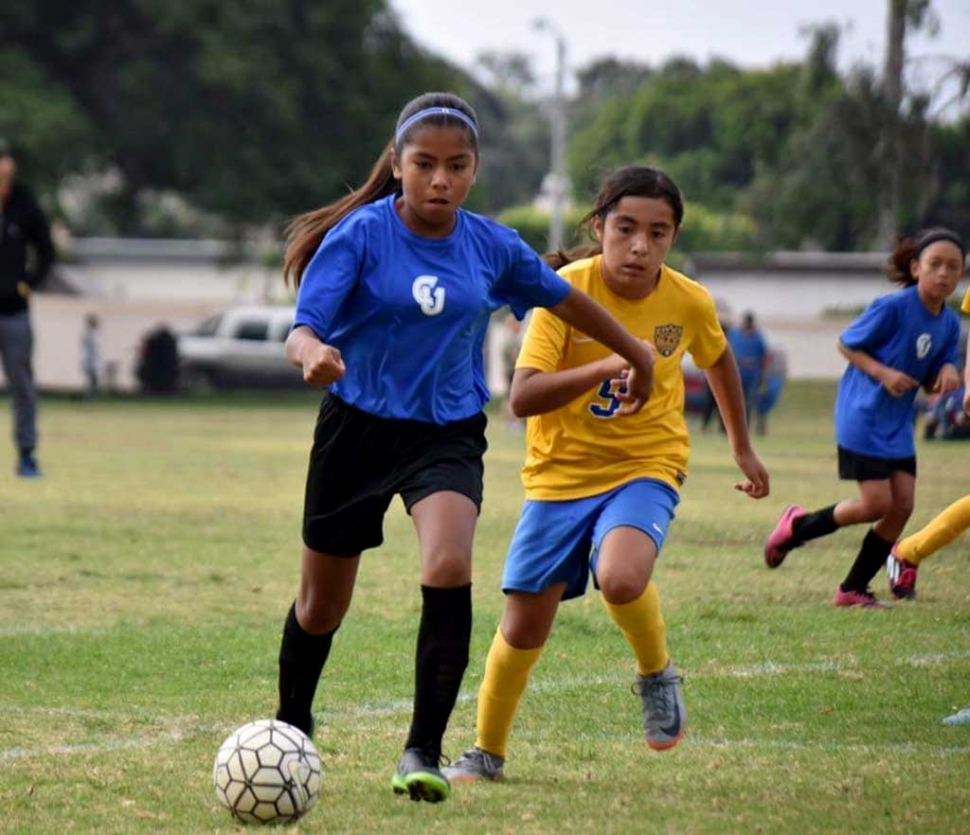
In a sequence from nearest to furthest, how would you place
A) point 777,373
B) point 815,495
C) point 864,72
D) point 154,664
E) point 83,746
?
point 83,746, point 154,664, point 815,495, point 777,373, point 864,72

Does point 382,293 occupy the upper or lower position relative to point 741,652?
upper

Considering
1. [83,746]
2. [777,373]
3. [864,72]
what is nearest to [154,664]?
[83,746]

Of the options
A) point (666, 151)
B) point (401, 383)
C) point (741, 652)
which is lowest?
point (666, 151)

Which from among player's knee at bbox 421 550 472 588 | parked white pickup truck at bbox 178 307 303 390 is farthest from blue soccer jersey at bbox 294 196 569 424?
parked white pickup truck at bbox 178 307 303 390

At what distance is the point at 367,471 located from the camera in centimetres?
518

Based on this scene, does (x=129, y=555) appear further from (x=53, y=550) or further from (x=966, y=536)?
(x=966, y=536)

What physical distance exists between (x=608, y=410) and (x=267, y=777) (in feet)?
5.19

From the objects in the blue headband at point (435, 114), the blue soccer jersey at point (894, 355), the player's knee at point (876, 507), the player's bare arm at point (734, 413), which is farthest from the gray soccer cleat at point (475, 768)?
the blue soccer jersey at point (894, 355)

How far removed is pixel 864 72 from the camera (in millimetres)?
38938

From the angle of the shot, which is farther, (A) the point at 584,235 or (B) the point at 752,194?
(B) the point at 752,194

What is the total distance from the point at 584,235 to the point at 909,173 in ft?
112

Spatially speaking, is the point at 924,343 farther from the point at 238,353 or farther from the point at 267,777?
the point at 238,353

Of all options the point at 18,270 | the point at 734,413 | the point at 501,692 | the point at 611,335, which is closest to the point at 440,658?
the point at 501,692

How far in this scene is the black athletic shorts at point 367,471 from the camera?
5.15 m
